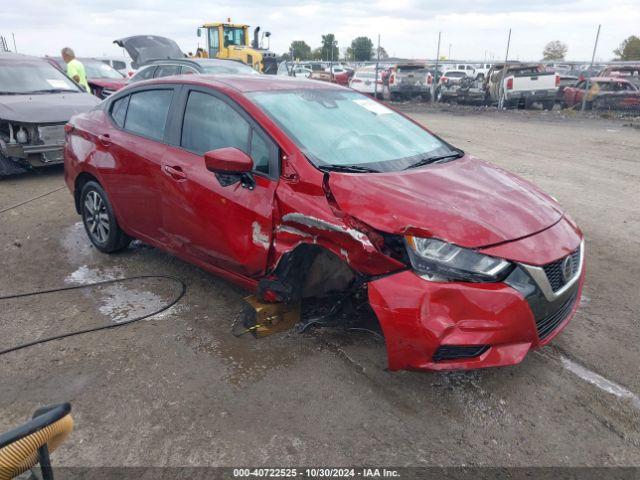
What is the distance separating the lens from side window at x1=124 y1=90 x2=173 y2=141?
154 inches

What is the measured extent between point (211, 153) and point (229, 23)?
64.7 feet

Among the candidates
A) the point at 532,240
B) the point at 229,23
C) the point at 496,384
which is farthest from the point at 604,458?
the point at 229,23

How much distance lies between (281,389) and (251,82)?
216cm

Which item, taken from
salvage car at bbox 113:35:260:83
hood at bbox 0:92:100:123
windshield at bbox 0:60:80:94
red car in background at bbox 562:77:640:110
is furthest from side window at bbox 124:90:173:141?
red car in background at bbox 562:77:640:110

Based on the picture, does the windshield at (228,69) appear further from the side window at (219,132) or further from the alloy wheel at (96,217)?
the side window at (219,132)

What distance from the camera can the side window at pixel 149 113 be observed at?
154 inches

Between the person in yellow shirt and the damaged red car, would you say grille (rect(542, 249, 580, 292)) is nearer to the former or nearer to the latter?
the damaged red car

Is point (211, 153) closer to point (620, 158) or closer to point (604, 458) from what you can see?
point (604, 458)

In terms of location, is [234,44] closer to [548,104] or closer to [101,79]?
[101,79]

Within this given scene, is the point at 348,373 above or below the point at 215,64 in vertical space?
below

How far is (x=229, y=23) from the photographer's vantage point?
816 inches

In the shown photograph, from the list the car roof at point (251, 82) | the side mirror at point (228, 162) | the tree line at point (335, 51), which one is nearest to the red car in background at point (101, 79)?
the car roof at point (251, 82)

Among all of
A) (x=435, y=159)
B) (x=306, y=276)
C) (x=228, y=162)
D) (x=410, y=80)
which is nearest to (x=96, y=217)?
(x=228, y=162)

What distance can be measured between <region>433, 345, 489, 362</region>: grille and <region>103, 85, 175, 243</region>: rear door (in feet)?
7.73
